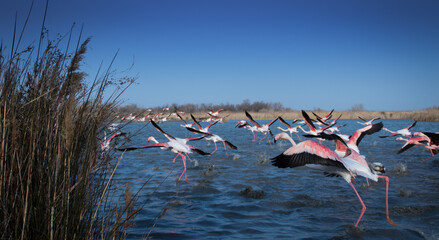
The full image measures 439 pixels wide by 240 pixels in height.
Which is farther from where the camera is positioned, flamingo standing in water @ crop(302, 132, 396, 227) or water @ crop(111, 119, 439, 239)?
flamingo standing in water @ crop(302, 132, 396, 227)

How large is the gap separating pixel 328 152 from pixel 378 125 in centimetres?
286

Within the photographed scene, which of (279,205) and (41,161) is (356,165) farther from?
(41,161)

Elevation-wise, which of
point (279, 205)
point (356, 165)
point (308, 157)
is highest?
point (308, 157)

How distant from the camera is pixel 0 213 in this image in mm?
2082

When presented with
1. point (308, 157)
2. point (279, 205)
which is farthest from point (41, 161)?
point (279, 205)

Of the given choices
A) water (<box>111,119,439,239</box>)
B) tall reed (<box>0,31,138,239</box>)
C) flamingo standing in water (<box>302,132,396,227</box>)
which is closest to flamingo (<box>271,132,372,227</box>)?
flamingo standing in water (<box>302,132,396,227</box>)

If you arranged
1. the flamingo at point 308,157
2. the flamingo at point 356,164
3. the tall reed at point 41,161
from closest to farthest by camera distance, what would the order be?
1. the tall reed at point 41,161
2. the flamingo at point 308,157
3. the flamingo at point 356,164

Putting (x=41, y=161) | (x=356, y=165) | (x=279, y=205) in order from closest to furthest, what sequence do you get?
(x=41, y=161)
(x=356, y=165)
(x=279, y=205)

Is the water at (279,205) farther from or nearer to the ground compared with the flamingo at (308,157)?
nearer to the ground

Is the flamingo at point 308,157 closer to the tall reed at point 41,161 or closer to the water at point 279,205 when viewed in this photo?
the water at point 279,205

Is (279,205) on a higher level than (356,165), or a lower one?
lower

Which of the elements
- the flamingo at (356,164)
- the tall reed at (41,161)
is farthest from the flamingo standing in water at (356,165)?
the tall reed at (41,161)

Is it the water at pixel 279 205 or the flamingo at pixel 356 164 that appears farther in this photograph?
the flamingo at pixel 356 164

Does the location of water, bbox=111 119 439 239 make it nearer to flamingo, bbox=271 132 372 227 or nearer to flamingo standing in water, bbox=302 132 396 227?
flamingo standing in water, bbox=302 132 396 227
